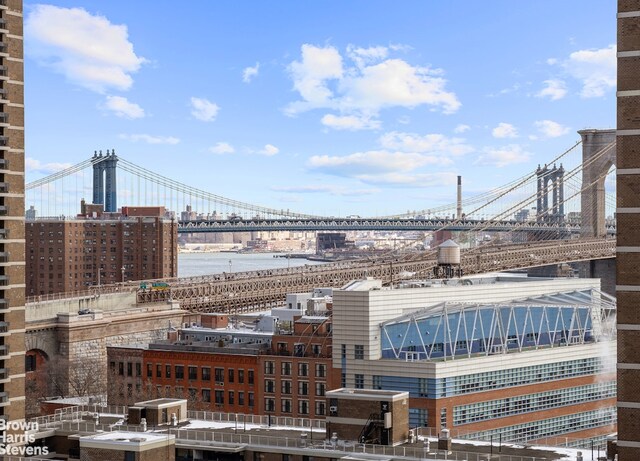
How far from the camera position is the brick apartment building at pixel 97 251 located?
111 metres

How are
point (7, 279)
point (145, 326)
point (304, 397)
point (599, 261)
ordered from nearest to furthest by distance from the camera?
1. point (7, 279)
2. point (304, 397)
3. point (145, 326)
4. point (599, 261)

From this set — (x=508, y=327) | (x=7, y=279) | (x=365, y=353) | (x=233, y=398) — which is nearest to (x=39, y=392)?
(x=233, y=398)

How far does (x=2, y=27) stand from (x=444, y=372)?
18435 mm

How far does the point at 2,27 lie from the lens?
2870cm

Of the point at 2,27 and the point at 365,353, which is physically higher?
the point at 2,27

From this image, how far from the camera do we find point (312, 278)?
91.3m

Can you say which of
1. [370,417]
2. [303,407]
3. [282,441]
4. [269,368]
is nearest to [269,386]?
[269,368]

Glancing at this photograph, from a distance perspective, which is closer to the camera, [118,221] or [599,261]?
[599,261]

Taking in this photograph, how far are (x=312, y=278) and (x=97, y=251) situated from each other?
2958 cm

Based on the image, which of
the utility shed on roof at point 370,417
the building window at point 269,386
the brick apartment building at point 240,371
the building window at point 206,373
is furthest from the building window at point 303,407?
the utility shed on roof at point 370,417

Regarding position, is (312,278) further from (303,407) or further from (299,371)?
(303,407)

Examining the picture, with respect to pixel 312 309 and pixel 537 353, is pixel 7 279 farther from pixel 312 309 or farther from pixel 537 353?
pixel 312 309

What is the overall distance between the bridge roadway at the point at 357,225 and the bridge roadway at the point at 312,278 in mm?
34267

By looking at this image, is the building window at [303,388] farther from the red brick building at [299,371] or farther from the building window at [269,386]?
the building window at [269,386]
